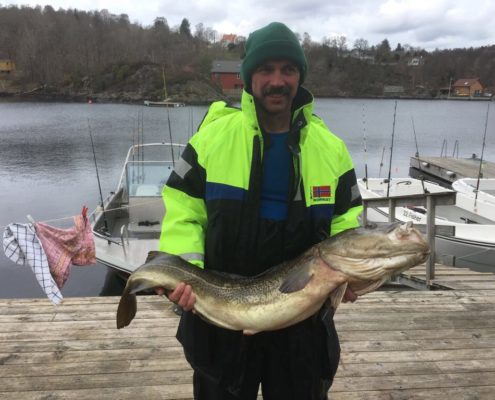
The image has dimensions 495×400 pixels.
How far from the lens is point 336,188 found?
211cm

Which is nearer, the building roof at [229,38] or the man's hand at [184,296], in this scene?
the man's hand at [184,296]

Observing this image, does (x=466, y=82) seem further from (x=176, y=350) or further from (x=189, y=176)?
(x=189, y=176)

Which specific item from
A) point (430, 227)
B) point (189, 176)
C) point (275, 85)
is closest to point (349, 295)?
point (189, 176)

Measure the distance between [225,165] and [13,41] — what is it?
427ft

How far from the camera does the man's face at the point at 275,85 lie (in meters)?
1.99

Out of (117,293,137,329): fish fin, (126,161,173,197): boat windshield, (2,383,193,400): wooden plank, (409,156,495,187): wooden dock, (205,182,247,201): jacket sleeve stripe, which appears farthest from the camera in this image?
(409,156,495,187): wooden dock

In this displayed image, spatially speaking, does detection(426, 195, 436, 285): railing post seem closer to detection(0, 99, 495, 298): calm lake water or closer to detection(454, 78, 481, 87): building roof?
detection(0, 99, 495, 298): calm lake water

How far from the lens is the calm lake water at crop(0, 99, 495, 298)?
10.3 m

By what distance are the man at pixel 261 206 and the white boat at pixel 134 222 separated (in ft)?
19.0

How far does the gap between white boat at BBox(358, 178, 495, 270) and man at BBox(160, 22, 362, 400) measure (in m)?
4.77

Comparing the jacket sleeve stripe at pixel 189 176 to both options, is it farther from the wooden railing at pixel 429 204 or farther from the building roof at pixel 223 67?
the building roof at pixel 223 67

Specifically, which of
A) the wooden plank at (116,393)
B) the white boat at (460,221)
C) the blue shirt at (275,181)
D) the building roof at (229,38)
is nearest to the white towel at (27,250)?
the wooden plank at (116,393)

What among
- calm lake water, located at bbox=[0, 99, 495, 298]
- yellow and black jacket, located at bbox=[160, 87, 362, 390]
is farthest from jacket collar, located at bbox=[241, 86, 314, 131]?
calm lake water, located at bbox=[0, 99, 495, 298]

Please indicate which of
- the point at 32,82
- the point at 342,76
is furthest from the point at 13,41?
the point at 342,76
